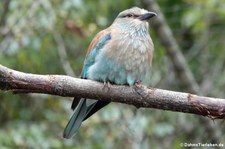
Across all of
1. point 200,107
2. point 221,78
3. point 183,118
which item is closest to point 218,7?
point 221,78

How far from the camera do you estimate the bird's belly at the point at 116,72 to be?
3691 mm

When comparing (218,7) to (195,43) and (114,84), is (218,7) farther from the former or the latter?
(114,84)

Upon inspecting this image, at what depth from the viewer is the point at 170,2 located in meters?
6.68

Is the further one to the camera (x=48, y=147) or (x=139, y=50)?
(x=48, y=147)

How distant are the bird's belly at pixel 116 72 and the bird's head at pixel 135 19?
15.4 inches

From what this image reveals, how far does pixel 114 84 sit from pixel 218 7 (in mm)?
2234

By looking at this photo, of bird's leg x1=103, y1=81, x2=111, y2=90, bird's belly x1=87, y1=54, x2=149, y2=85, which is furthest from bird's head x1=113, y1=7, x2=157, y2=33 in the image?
bird's leg x1=103, y1=81, x2=111, y2=90

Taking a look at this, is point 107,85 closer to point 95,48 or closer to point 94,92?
point 94,92

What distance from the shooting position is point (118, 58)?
3.76 m

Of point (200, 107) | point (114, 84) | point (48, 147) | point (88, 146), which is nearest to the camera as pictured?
point (200, 107)

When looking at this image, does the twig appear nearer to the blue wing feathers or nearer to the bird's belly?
the blue wing feathers

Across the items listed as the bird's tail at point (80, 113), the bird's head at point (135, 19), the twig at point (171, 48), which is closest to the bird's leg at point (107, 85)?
the bird's tail at point (80, 113)

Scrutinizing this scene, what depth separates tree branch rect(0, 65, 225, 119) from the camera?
2963 millimetres

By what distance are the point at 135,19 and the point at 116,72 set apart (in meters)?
0.61
